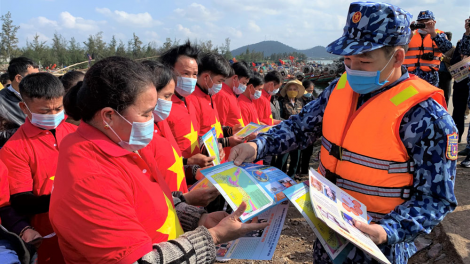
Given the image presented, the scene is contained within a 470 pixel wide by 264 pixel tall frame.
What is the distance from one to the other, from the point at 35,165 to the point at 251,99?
364cm

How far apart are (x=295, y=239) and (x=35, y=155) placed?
3.08 meters

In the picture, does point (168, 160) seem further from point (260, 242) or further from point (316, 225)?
point (316, 225)

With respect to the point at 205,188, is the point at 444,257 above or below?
below

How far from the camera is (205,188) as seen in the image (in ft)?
6.52

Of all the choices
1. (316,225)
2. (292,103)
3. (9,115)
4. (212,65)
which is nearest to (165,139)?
(316,225)

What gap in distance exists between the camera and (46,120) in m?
2.34

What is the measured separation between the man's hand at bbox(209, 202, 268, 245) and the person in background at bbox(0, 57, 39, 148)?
254 cm

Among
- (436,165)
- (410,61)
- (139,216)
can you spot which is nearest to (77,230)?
(139,216)

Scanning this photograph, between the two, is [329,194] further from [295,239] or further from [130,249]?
[295,239]

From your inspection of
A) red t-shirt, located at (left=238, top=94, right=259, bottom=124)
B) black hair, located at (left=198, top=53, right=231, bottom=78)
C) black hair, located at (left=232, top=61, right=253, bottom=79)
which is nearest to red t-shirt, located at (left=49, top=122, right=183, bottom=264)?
black hair, located at (left=198, top=53, right=231, bottom=78)

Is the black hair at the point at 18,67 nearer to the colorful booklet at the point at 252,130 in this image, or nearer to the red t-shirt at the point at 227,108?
the red t-shirt at the point at 227,108

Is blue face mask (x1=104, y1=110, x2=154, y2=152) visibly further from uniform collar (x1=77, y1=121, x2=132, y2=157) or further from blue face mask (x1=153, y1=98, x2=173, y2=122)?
blue face mask (x1=153, y1=98, x2=173, y2=122)

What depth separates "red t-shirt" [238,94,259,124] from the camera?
4836 mm

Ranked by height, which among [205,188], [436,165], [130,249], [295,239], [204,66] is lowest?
[295,239]
